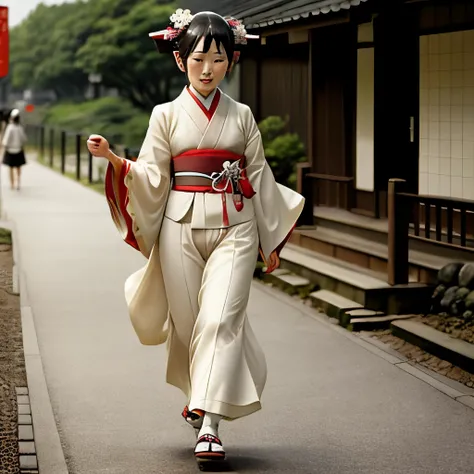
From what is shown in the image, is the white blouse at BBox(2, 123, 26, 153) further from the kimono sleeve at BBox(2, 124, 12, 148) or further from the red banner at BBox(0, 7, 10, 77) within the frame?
the red banner at BBox(0, 7, 10, 77)

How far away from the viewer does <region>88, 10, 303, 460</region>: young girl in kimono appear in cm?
591

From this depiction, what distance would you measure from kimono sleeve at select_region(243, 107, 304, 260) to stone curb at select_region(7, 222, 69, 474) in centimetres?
160

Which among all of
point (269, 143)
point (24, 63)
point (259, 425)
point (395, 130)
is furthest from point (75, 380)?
point (24, 63)

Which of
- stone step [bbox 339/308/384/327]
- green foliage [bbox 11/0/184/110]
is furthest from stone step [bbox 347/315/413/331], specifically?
green foliage [bbox 11/0/184/110]

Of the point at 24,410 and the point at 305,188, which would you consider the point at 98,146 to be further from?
the point at 305,188

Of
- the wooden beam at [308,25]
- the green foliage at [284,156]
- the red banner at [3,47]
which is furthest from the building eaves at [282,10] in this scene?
the red banner at [3,47]

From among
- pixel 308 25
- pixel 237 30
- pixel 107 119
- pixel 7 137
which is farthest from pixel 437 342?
pixel 107 119

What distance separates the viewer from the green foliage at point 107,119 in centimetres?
3897

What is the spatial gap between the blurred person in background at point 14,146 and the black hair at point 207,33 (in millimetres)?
18463

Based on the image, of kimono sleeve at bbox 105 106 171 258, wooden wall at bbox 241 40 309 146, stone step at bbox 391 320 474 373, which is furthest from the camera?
wooden wall at bbox 241 40 309 146

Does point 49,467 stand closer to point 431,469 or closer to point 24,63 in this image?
point 431,469

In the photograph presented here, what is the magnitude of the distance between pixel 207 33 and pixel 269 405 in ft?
8.64

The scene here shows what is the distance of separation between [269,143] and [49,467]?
10.5m

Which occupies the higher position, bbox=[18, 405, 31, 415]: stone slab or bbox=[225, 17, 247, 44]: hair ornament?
bbox=[225, 17, 247, 44]: hair ornament
